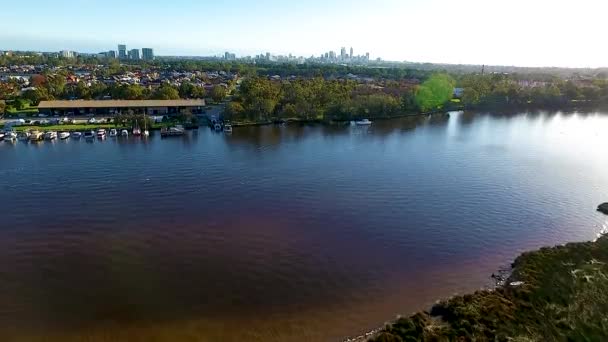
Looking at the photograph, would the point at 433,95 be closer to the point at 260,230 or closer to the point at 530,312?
the point at 260,230

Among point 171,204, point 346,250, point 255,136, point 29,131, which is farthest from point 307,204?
point 29,131

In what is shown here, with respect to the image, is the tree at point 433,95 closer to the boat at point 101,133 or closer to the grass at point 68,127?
the grass at point 68,127

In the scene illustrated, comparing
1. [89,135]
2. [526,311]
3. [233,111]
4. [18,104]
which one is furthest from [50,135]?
[526,311]

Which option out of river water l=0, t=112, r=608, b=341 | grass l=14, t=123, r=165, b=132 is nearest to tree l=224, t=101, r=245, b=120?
grass l=14, t=123, r=165, b=132

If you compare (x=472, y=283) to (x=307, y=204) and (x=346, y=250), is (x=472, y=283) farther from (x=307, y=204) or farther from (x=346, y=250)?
(x=307, y=204)

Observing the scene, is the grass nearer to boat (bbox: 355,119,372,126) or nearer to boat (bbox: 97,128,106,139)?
boat (bbox: 97,128,106,139)

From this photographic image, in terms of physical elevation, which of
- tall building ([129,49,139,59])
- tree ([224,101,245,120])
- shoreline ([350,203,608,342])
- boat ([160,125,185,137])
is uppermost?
tall building ([129,49,139,59])
